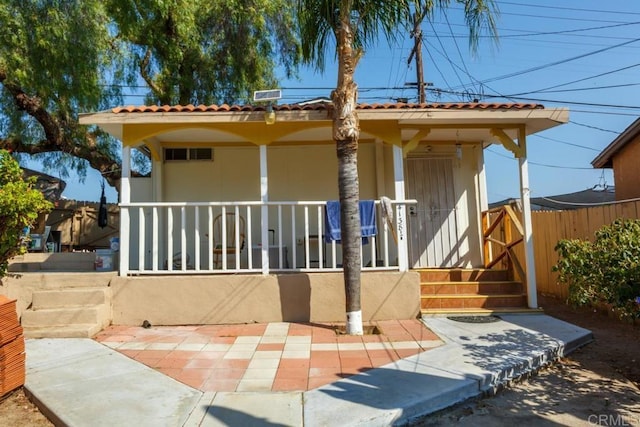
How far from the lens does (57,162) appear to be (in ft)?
38.8

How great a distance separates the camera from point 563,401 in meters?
3.48

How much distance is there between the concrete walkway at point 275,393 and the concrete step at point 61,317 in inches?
18.0

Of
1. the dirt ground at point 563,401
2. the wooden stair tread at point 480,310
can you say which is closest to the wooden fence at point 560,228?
the wooden stair tread at point 480,310

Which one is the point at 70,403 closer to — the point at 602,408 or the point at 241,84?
the point at 602,408

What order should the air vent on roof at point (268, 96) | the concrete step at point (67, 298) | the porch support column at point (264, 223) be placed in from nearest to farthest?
the concrete step at point (67, 298), the air vent on roof at point (268, 96), the porch support column at point (264, 223)

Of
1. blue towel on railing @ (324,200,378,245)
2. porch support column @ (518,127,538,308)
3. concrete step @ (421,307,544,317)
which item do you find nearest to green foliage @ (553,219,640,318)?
concrete step @ (421,307,544,317)

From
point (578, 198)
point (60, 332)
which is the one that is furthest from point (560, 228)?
point (578, 198)

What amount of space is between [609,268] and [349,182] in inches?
113

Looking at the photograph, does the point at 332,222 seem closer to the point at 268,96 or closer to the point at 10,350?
the point at 268,96

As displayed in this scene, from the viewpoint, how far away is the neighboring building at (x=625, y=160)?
33.2ft

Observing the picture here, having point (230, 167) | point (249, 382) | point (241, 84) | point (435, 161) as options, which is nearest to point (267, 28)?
point (241, 84)

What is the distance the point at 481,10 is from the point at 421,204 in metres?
3.48

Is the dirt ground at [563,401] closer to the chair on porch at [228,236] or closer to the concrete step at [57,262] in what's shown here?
the chair on porch at [228,236]

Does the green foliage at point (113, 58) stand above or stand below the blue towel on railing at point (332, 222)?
above
